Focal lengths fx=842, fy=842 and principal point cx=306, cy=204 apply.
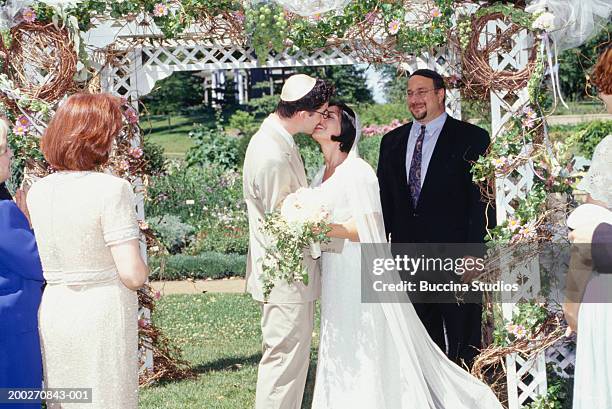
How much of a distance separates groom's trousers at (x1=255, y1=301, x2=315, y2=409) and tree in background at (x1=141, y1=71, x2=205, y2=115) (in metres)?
18.5

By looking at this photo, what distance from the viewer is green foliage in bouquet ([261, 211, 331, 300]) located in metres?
4.13

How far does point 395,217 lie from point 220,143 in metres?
9.10

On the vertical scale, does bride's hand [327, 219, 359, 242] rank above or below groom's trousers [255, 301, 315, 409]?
above

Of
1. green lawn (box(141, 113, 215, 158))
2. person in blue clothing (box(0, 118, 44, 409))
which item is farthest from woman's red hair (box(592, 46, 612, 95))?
green lawn (box(141, 113, 215, 158))

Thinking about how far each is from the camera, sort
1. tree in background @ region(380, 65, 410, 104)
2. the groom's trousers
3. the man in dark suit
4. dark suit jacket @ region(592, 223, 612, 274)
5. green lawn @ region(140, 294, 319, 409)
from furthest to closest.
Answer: tree in background @ region(380, 65, 410, 104), green lawn @ region(140, 294, 319, 409), the man in dark suit, the groom's trousers, dark suit jacket @ region(592, 223, 612, 274)

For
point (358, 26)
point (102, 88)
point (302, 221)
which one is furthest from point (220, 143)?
point (302, 221)

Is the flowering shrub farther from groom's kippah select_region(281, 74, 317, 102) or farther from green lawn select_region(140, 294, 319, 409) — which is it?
groom's kippah select_region(281, 74, 317, 102)

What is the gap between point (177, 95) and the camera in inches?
938

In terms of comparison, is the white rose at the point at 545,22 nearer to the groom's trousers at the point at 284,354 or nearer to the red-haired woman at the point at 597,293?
the red-haired woman at the point at 597,293

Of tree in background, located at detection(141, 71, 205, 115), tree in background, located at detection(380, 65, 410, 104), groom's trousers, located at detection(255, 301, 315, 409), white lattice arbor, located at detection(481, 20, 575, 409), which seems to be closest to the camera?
groom's trousers, located at detection(255, 301, 315, 409)

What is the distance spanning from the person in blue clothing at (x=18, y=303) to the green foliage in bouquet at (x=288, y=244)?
113cm

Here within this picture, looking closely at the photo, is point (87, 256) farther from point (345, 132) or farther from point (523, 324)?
point (523, 324)

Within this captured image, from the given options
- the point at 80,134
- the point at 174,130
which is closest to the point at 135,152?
the point at 80,134

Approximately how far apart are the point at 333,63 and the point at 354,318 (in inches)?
77.8
